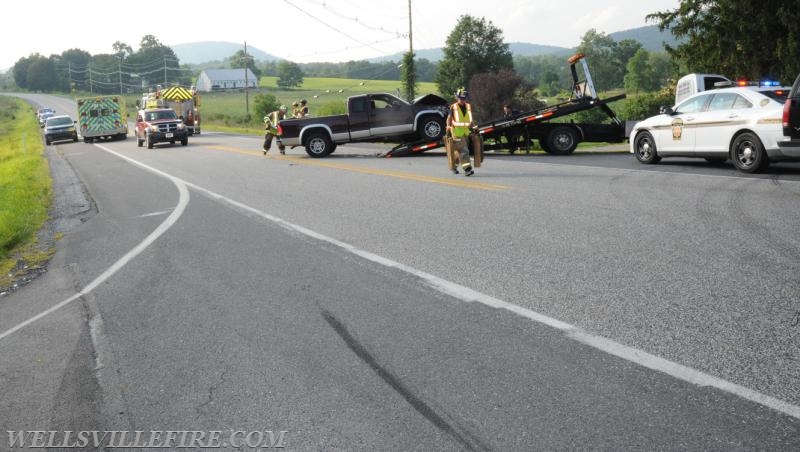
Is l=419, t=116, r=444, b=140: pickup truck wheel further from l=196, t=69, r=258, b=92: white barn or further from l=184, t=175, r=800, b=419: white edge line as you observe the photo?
l=196, t=69, r=258, b=92: white barn

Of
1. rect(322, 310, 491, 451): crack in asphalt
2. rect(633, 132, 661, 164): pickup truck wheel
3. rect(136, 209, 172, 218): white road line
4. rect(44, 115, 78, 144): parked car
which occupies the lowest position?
rect(322, 310, 491, 451): crack in asphalt

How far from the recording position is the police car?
12.8 metres

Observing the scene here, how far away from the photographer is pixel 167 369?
4707 millimetres

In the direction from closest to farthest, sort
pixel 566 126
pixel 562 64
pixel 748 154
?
pixel 748 154 → pixel 566 126 → pixel 562 64

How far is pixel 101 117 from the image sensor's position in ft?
136

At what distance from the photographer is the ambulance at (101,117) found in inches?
1594

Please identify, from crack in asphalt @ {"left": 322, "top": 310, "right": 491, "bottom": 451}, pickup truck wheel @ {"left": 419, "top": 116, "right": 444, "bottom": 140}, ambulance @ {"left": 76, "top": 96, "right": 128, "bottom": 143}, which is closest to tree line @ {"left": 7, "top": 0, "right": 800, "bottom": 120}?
pickup truck wheel @ {"left": 419, "top": 116, "right": 444, "bottom": 140}

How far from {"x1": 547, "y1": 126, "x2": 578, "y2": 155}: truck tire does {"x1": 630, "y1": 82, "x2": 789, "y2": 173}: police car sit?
393cm

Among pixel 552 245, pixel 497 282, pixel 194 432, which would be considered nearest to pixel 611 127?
pixel 552 245

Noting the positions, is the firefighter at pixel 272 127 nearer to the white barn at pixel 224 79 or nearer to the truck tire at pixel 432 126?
the truck tire at pixel 432 126

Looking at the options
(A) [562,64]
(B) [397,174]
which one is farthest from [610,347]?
(A) [562,64]

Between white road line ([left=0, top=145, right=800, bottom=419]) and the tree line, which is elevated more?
the tree line

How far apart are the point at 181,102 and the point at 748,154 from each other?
39824 mm

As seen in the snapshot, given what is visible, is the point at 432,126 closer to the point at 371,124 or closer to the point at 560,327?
the point at 371,124
